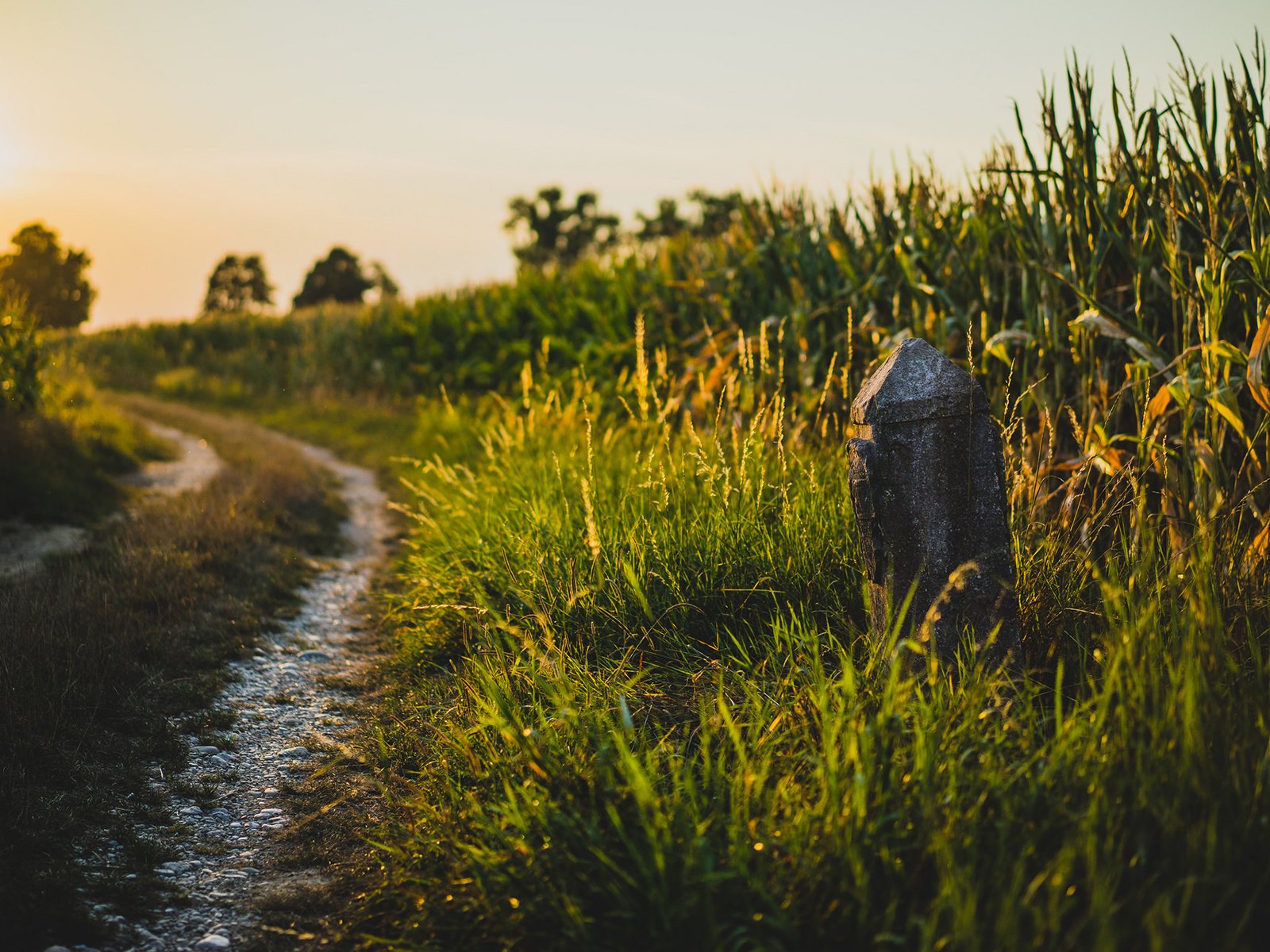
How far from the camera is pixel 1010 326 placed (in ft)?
15.4

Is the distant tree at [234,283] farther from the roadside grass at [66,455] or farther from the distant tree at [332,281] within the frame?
the roadside grass at [66,455]

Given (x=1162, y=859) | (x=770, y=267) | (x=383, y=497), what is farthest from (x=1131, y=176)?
(x=383, y=497)

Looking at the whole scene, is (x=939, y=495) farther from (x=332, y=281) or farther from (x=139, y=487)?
(x=332, y=281)

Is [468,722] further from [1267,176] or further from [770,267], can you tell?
[770,267]

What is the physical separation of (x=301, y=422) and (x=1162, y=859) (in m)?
14.6

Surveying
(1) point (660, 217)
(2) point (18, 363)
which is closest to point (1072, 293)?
(2) point (18, 363)

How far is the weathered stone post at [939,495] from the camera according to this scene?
2502mm

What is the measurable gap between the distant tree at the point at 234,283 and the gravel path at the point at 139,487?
46897 mm

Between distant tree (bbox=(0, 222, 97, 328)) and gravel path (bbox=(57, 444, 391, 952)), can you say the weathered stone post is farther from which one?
distant tree (bbox=(0, 222, 97, 328))

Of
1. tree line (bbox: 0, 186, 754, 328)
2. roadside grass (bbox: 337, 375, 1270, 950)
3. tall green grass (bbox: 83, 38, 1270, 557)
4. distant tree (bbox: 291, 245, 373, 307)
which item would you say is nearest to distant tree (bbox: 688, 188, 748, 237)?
tall green grass (bbox: 83, 38, 1270, 557)

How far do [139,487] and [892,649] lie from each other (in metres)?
8.08

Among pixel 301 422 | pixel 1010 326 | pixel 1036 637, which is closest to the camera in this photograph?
pixel 1036 637

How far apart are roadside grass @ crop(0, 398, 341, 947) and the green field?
81 cm

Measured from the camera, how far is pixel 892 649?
8.06 ft
